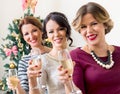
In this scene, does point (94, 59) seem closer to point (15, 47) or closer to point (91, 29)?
point (91, 29)

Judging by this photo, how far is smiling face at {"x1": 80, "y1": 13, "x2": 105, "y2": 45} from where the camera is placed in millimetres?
1635

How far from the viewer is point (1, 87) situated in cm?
364

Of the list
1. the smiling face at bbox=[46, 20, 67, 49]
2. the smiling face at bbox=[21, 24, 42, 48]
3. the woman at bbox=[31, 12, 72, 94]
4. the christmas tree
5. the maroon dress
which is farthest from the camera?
the christmas tree

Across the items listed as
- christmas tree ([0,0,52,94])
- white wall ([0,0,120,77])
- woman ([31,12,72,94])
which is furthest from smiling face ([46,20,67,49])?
white wall ([0,0,120,77])

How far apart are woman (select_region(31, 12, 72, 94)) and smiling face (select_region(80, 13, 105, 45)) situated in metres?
0.21

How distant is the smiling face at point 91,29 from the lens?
163 cm

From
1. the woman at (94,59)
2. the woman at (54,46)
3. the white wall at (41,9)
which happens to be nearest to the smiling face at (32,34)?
the woman at (54,46)

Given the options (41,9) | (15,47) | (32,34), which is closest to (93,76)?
(32,34)

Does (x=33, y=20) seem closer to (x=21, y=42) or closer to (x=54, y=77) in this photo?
(x=54, y=77)

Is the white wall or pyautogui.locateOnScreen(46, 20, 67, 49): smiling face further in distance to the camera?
the white wall

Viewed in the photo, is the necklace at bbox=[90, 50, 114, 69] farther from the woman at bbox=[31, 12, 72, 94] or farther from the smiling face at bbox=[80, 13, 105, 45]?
the woman at bbox=[31, 12, 72, 94]

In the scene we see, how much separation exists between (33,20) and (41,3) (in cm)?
230

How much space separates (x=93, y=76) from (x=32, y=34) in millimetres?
649

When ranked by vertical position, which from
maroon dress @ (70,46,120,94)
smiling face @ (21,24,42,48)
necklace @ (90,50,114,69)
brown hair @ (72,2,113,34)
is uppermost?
brown hair @ (72,2,113,34)
